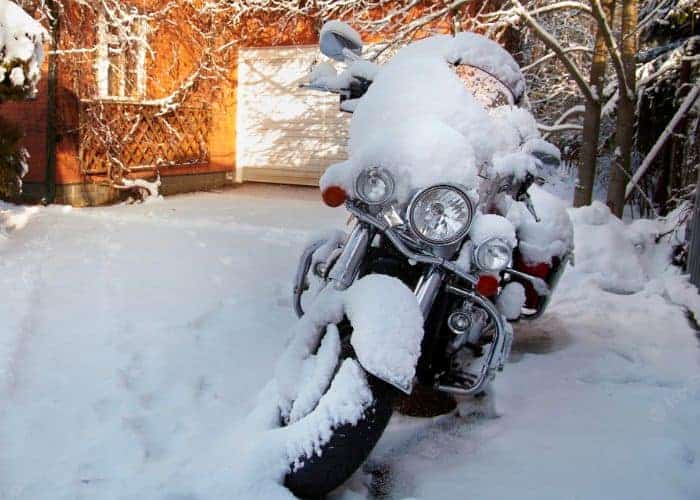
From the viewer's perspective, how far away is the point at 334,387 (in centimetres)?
246

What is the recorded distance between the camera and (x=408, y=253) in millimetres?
2670

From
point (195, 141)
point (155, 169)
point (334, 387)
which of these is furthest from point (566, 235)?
point (195, 141)

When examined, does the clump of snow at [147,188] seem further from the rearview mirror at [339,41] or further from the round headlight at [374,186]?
the round headlight at [374,186]

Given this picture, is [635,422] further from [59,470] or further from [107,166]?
[107,166]

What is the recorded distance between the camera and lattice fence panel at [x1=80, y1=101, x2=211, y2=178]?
31.6 feet

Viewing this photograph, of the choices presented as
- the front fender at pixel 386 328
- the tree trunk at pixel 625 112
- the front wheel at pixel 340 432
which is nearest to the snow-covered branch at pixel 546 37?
the tree trunk at pixel 625 112

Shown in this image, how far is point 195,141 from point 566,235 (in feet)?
29.6

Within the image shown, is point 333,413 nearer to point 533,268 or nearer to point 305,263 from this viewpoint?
point 305,263

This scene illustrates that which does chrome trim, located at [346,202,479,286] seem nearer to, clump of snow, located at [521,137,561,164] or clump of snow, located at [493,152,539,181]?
clump of snow, located at [493,152,539,181]

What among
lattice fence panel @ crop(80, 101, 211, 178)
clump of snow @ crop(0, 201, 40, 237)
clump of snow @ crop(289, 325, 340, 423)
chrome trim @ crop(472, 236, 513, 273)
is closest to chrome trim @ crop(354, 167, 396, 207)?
chrome trim @ crop(472, 236, 513, 273)

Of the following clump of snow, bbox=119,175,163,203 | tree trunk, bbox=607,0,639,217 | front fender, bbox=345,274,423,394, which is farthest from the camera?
clump of snow, bbox=119,175,163,203

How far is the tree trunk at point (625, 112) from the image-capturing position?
759 cm

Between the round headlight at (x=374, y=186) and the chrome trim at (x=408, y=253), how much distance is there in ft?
0.29

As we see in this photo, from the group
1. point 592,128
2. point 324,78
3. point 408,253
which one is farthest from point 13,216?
point 592,128
